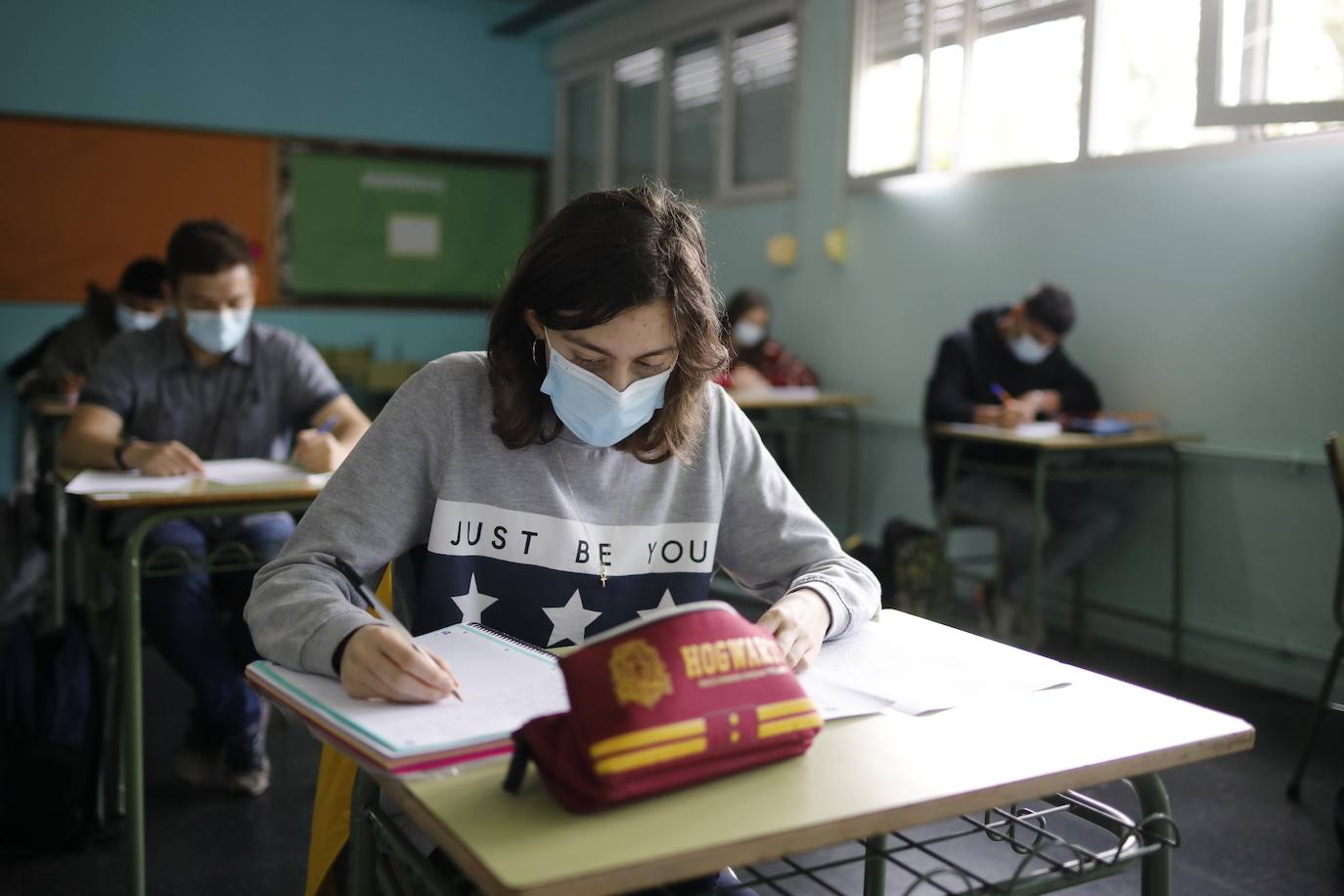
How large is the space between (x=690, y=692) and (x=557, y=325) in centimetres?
54

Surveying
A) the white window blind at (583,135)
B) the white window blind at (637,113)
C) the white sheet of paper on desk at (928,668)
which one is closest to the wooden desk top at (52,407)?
the white sheet of paper on desk at (928,668)

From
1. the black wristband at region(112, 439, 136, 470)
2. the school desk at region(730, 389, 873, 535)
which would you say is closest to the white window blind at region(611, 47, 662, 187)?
the school desk at region(730, 389, 873, 535)

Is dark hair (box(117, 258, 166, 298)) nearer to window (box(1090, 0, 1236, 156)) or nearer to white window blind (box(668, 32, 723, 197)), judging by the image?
white window blind (box(668, 32, 723, 197))

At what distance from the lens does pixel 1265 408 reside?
11.2 ft

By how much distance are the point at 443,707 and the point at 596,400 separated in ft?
1.52

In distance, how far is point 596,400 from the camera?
4.21ft

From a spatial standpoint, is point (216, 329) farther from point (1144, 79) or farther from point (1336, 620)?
point (1144, 79)

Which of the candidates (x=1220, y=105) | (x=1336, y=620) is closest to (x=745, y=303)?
(x=1220, y=105)

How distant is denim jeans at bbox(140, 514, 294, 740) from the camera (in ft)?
7.77

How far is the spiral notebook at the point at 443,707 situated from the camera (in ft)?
2.71

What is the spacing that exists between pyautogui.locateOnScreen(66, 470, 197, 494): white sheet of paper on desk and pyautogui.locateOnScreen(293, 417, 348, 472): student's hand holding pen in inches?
8.6

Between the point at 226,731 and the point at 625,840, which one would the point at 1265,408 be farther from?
the point at 625,840

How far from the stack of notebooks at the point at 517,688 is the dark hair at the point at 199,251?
173 cm

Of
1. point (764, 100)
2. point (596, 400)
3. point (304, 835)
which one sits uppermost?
point (764, 100)
